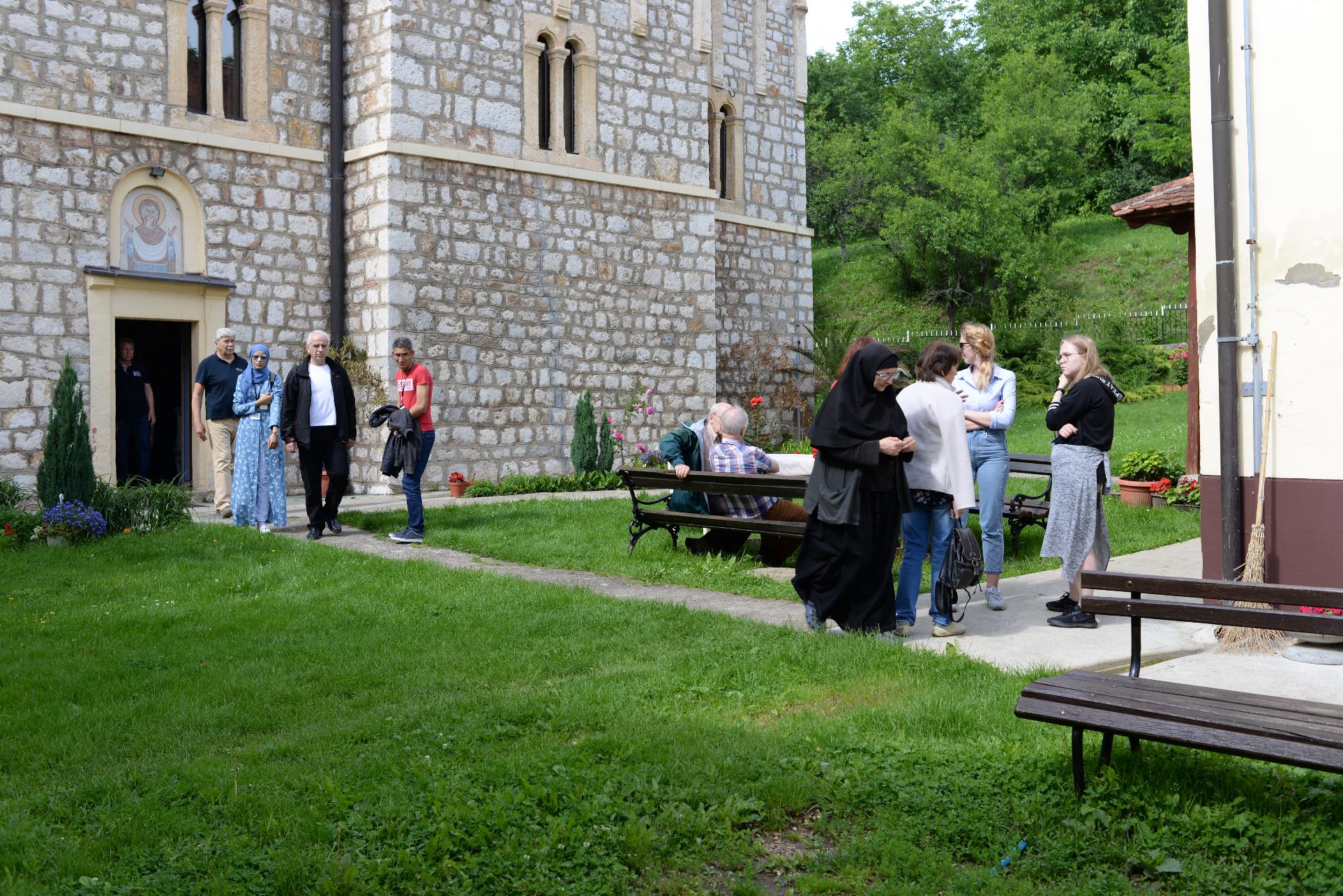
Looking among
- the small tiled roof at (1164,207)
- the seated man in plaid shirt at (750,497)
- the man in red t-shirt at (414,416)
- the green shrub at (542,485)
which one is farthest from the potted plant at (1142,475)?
the man in red t-shirt at (414,416)

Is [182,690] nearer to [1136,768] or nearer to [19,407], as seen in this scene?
[1136,768]

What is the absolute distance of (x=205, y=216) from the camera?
13695mm

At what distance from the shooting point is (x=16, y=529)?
32.6ft

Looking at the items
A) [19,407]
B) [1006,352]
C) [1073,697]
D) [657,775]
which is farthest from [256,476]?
[1006,352]

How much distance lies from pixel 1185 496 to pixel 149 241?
11.2m

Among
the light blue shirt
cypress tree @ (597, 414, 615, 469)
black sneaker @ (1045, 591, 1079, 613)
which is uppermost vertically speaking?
the light blue shirt

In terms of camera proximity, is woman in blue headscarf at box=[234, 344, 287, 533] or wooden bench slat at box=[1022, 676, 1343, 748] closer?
wooden bench slat at box=[1022, 676, 1343, 748]

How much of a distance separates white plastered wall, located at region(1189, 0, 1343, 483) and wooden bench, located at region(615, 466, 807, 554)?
8.42 ft

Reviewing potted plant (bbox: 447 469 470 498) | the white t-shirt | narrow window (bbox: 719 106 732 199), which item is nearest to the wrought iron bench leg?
the white t-shirt

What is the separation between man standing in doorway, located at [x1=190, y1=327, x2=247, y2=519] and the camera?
11258 millimetres

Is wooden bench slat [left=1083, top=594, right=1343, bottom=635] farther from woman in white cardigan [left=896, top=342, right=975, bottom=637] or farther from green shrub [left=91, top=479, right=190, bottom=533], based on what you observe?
green shrub [left=91, top=479, right=190, bottom=533]

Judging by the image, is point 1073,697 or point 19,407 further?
point 19,407

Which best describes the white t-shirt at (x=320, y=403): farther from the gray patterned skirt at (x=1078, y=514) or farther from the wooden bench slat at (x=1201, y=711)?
the wooden bench slat at (x=1201, y=711)

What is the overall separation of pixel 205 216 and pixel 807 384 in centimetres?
998
